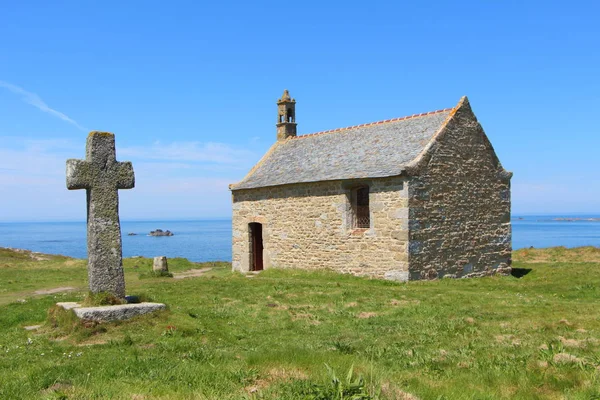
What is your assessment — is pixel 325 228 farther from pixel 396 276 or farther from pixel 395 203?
pixel 396 276

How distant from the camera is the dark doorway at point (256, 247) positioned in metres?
25.0

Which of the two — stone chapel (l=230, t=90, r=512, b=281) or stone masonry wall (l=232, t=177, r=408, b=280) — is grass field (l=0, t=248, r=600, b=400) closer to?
stone masonry wall (l=232, t=177, r=408, b=280)

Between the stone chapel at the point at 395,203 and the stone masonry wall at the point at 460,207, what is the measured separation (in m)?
0.04

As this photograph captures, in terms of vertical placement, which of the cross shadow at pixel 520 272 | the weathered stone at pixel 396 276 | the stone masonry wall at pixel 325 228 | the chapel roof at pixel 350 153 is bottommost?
the cross shadow at pixel 520 272

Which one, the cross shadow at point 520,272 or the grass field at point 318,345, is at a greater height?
the grass field at point 318,345

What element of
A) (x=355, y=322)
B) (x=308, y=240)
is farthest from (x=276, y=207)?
(x=355, y=322)

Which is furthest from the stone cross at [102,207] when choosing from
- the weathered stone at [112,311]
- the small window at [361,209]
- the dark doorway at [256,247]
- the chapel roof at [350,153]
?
the dark doorway at [256,247]

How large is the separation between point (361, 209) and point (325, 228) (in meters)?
1.66

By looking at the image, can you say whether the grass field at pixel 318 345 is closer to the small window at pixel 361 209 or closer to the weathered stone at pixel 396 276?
the weathered stone at pixel 396 276

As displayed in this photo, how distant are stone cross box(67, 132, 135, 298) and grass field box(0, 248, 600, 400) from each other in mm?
1036

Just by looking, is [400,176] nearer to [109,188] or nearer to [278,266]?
[278,266]

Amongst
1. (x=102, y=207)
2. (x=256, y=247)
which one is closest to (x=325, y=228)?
(x=256, y=247)

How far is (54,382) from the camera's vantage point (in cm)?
596

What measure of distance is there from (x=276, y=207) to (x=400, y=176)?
6.67 metres
